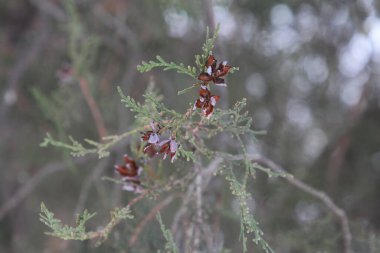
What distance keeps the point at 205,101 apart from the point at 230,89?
1.90 metres

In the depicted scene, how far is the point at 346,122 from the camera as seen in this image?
2.66m

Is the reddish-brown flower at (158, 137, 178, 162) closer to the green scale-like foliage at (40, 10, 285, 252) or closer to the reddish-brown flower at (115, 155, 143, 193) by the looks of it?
the green scale-like foliage at (40, 10, 285, 252)

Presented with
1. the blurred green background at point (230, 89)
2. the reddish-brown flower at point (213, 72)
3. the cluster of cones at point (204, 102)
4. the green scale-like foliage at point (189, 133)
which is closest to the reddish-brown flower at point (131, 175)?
the green scale-like foliage at point (189, 133)

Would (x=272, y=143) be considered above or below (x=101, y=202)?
above

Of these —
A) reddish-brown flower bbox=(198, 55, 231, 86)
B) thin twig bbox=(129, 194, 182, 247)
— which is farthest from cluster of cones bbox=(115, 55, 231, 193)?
thin twig bbox=(129, 194, 182, 247)

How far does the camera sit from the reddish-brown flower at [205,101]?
3.62ft

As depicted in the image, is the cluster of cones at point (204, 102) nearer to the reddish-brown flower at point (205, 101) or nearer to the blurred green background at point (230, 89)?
the reddish-brown flower at point (205, 101)

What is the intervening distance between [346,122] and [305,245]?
0.94 meters

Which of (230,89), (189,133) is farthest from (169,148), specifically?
(230,89)

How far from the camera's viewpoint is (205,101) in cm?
111

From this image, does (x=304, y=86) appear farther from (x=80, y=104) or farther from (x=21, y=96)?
(x=21, y=96)

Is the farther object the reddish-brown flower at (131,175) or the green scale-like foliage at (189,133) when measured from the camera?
the reddish-brown flower at (131,175)

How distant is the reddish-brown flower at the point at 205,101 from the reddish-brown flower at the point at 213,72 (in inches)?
0.7

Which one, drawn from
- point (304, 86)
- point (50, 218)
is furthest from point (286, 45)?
point (50, 218)
